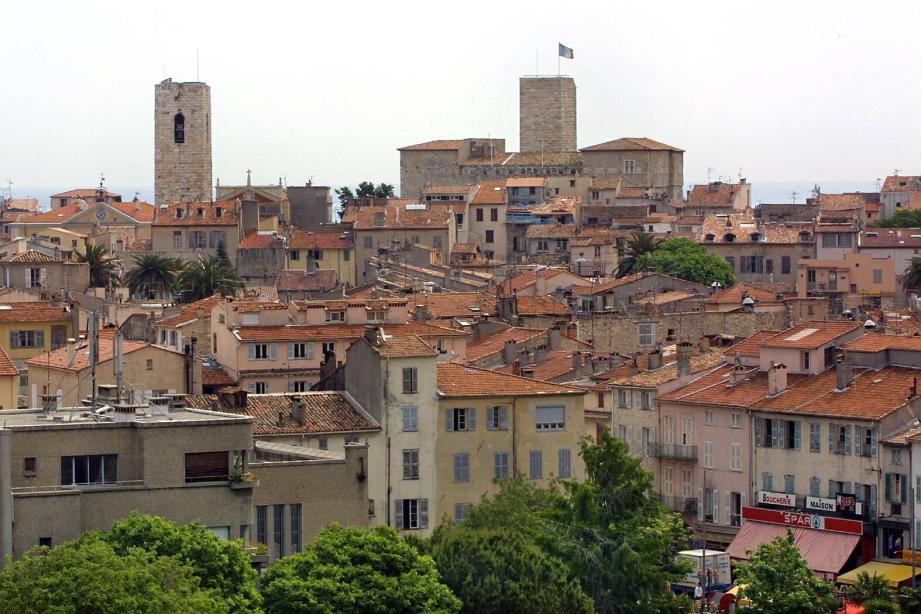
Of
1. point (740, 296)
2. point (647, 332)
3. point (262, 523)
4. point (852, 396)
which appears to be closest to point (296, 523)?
point (262, 523)

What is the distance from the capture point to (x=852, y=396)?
192ft

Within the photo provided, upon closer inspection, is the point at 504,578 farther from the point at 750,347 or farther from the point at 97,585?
the point at 750,347

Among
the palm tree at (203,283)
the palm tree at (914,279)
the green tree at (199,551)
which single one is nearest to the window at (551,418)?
the green tree at (199,551)

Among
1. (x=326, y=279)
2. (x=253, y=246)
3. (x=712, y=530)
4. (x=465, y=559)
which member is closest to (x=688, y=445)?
(x=712, y=530)

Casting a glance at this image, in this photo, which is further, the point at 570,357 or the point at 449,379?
the point at 570,357

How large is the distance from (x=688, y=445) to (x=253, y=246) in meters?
59.1

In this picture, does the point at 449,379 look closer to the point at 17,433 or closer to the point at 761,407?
the point at 761,407

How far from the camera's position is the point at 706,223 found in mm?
120250

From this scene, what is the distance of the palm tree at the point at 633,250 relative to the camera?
373 feet

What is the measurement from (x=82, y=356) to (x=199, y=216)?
2368 inches

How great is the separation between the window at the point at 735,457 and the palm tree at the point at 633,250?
51.2 metres

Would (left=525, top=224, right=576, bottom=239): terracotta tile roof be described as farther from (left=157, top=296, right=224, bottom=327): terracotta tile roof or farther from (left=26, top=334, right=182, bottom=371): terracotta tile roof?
(left=26, top=334, right=182, bottom=371): terracotta tile roof

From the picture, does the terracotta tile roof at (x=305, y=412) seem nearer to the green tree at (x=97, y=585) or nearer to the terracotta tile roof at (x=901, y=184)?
the green tree at (x=97, y=585)

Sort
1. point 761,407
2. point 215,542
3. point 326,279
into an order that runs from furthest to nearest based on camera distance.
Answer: point 326,279, point 761,407, point 215,542
